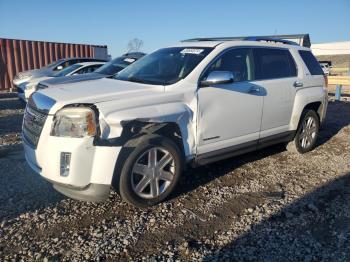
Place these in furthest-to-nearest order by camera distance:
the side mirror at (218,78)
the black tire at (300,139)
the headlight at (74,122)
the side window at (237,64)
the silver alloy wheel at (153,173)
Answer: the black tire at (300,139), the side window at (237,64), the side mirror at (218,78), the silver alloy wheel at (153,173), the headlight at (74,122)

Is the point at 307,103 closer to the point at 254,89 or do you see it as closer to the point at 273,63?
the point at 273,63

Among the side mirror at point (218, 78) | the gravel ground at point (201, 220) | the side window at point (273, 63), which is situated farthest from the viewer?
the side window at point (273, 63)

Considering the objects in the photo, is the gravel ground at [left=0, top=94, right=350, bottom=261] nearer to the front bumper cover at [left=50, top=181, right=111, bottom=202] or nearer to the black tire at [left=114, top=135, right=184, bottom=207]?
the black tire at [left=114, top=135, right=184, bottom=207]

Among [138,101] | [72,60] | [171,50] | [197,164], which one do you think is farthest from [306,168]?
[72,60]

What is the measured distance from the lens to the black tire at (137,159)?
3.63 meters

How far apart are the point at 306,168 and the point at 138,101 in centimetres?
304

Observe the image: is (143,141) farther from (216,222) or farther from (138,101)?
(216,222)

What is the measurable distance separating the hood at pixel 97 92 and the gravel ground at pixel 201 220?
122 centimetres

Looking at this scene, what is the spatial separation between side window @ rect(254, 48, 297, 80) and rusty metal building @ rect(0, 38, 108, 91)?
1479 cm

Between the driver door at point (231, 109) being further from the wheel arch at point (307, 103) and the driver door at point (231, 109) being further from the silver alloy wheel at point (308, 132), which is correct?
the silver alloy wheel at point (308, 132)

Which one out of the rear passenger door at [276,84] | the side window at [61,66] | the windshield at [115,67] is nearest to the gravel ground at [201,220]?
the rear passenger door at [276,84]

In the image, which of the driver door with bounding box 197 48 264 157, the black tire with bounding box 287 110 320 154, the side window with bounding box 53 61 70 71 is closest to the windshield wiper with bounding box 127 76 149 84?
the driver door with bounding box 197 48 264 157

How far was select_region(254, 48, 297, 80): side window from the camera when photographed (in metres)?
5.06

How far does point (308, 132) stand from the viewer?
614 centimetres
